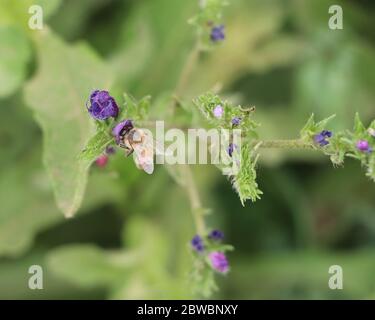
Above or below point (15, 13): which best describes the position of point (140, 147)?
below

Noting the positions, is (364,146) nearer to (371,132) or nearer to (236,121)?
(371,132)

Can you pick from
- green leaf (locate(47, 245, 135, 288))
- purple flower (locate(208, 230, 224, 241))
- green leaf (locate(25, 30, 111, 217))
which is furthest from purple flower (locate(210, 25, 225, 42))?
green leaf (locate(47, 245, 135, 288))

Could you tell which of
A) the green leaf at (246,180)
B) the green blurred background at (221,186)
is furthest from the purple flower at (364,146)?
the green blurred background at (221,186)

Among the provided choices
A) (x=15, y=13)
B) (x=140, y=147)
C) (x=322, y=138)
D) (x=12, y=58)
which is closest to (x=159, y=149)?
(x=140, y=147)

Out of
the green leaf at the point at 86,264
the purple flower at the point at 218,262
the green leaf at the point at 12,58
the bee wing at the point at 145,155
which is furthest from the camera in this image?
the green leaf at the point at 86,264

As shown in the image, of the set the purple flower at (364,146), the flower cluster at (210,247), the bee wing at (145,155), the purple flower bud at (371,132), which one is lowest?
the flower cluster at (210,247)

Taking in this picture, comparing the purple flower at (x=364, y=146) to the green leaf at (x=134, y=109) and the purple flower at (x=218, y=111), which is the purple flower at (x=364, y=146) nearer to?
the purple flower at (x=218, y=111)
